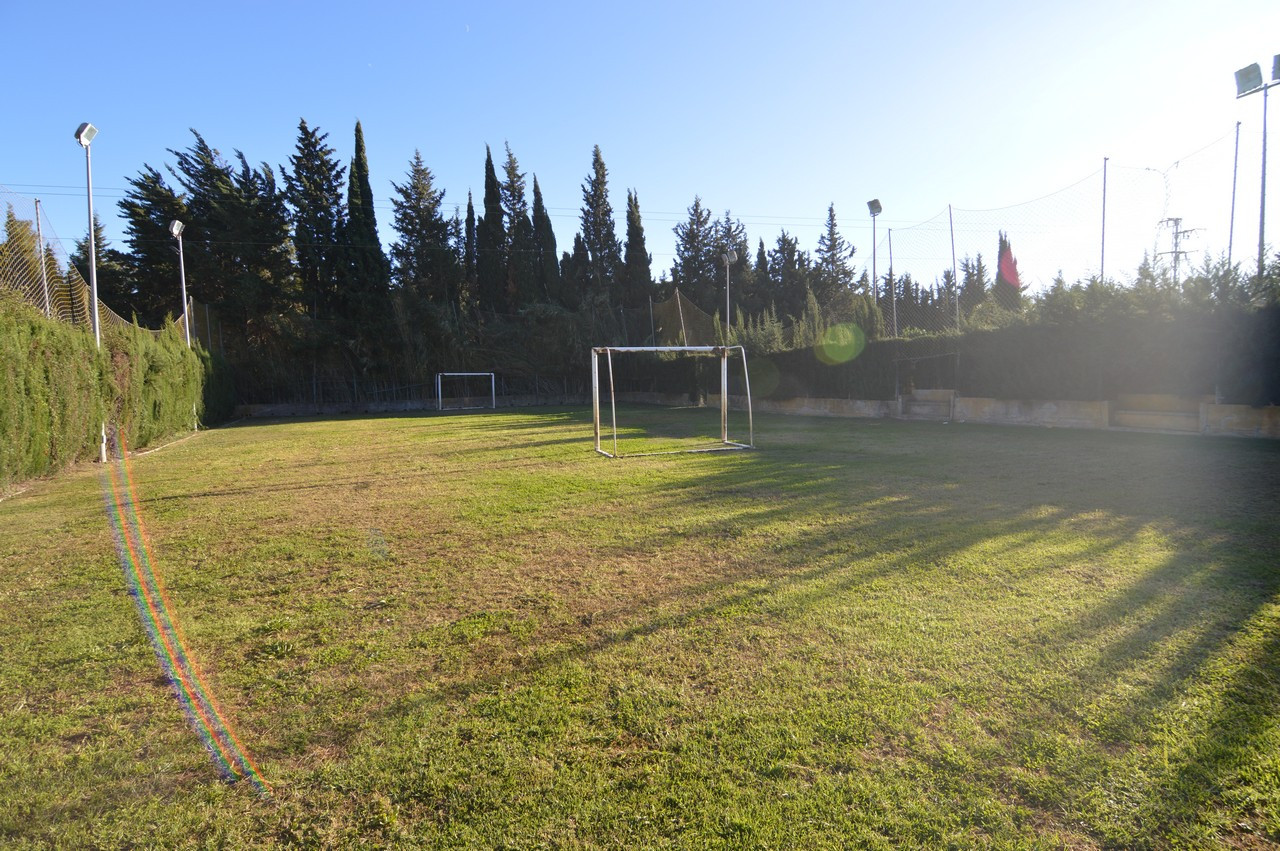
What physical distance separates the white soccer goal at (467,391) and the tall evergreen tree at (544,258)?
6703 mm

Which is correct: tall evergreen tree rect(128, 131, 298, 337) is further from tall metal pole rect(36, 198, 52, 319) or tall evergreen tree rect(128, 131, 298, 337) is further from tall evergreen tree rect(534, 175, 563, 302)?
tall metal pole rect(36, 198, 52, 319)

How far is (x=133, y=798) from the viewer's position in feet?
6.12

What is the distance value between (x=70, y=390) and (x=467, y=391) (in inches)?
782

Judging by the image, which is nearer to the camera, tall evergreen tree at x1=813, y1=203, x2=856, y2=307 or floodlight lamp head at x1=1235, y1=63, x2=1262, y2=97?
floodlight lamp head at x1=1235, y1=63, x2=1262, y2=97

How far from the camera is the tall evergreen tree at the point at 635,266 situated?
116 ft

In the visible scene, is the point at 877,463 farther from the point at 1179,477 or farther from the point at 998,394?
the point at 998,394

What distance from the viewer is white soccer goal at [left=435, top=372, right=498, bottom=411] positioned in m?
27.9

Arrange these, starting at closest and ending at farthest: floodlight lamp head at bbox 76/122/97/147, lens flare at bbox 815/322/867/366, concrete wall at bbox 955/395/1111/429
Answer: floodlight lamp head at bbox 76/122/97/147 < concrete wall at bbox 955/395/1111/429 < lens flare at bbox 815/322/867/366

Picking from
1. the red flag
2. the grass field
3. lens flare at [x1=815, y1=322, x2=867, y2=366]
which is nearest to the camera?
the grass field

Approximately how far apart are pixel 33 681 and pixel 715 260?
41.7 m

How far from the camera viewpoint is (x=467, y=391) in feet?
93.9

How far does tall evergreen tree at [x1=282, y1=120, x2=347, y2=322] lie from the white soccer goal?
5687 mm

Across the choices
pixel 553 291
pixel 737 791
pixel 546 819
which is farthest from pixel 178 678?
pixel 553 291

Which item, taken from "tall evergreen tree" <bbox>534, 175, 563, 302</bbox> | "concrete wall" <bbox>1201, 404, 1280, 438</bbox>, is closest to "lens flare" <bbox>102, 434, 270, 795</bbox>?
"concrete wall" <bbox>1201, 404, 1280, 438</bbox>
